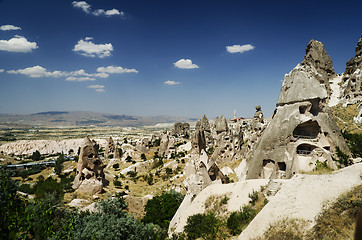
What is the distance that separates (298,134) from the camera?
56.2 ft

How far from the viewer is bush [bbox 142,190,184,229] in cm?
1783

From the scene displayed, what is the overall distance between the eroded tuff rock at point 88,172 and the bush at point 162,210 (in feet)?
34.9

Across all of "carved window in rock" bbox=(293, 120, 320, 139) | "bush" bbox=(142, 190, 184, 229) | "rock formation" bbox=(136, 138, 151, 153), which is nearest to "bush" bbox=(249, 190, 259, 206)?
"carved window in rock" bbox=(293, 120, 320, 139)

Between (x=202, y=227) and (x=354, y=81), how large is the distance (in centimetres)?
5787

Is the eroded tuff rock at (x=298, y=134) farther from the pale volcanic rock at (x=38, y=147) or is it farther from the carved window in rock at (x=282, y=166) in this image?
the pale volcanic rock at (x=38, y=147)

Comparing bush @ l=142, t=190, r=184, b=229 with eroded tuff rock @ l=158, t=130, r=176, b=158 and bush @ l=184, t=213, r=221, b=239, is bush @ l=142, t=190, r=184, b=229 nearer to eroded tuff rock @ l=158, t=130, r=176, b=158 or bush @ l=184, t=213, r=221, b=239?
bush @ l=184, t=213, r=221, b=239

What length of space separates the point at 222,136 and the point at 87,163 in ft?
72.5

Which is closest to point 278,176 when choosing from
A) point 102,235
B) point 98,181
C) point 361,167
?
point 361,167

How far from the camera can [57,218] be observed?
16234 millimetres

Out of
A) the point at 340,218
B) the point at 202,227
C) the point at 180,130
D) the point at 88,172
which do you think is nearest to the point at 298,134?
the point at 340,218

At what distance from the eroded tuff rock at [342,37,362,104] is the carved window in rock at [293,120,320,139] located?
42970 mm

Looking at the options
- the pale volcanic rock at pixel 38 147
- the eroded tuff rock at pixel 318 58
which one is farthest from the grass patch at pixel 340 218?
the pale volcanic rock at pixel 38 147

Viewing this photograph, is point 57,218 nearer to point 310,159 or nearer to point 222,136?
point 310,159

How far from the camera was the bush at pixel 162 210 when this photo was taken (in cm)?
1783
